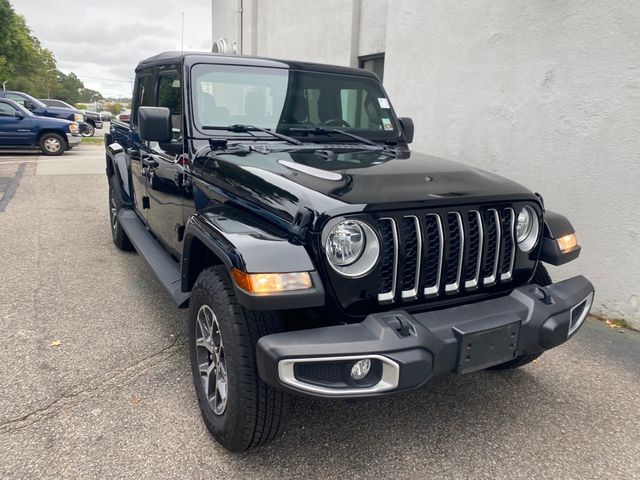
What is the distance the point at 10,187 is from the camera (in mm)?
9320

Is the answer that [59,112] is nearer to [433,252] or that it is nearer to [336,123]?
[336,123]

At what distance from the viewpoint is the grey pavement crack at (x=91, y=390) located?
2566mm

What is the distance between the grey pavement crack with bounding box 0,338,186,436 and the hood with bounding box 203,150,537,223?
126 cm

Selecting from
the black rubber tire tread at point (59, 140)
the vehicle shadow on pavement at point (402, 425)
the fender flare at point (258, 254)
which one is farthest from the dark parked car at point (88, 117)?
the vehicle shadow on pavement at point (402, 425)

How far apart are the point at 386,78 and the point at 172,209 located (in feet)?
13.2

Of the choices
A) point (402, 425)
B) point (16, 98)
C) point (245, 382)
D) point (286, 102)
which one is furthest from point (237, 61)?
point (16, 98)

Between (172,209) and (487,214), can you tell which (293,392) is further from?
(172,209)

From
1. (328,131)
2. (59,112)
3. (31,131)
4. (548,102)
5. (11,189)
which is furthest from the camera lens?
(59,112)

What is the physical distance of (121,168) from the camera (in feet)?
16.9

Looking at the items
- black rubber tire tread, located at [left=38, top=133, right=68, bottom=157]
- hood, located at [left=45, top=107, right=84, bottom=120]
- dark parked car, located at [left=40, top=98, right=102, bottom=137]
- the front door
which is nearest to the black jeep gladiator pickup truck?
the front door

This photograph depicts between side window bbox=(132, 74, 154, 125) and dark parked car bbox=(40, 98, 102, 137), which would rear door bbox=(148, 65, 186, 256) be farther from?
dark parked car bbox=(40, 98, 102, 137)

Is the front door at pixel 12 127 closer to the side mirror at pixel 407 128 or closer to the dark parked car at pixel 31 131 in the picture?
the dark parked car at pixel 31 131

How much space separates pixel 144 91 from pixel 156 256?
1.53m

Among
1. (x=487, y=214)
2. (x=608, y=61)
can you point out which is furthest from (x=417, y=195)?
(x=608, y=61)
